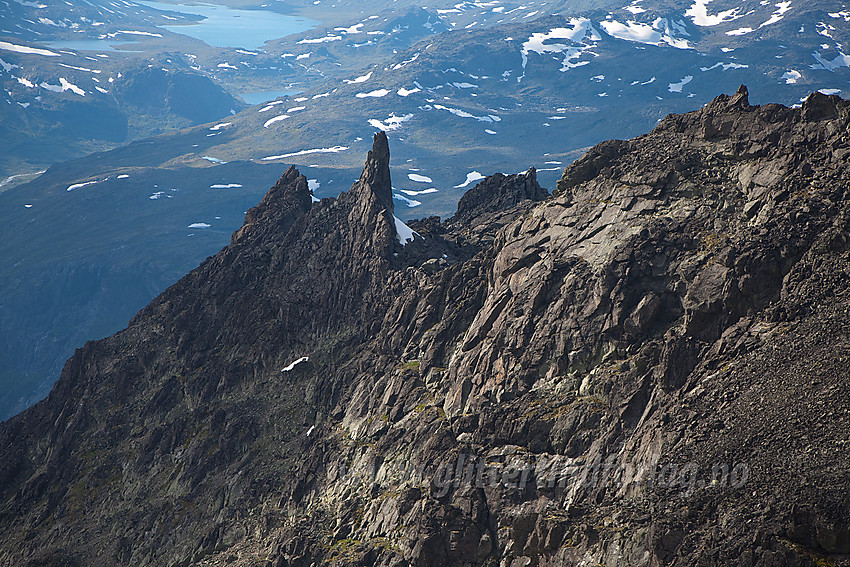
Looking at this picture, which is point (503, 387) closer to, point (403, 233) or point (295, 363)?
point (295, 363)

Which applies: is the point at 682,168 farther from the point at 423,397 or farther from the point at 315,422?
the point at 315,422

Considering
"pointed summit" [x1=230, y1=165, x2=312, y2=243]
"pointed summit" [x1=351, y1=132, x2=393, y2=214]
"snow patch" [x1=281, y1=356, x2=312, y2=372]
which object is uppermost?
"pointed summit" [x1=351, y1=132, x2=393, y2=214]

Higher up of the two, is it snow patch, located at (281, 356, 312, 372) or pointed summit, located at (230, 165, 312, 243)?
pointed summit, located at (230, 165, 312, 243)

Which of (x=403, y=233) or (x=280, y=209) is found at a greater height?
(x=403, y=233)

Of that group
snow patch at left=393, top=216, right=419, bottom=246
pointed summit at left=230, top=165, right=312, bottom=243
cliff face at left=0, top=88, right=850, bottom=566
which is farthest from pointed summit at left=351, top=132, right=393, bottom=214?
pointed summit at left=230, top=165, right=312, bottom=243

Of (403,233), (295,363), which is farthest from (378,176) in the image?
(295,363)

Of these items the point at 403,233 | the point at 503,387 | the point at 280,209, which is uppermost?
the point at 503,387

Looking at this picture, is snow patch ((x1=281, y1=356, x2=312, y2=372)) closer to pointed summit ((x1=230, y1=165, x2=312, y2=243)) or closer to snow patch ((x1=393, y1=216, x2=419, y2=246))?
snow patch ((x1=393, y1=216, x2=419, y2=246))

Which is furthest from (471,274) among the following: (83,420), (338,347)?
(83,420)
